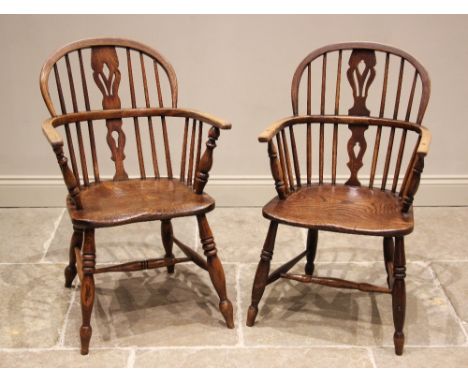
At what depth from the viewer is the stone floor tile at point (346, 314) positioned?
2.57 meters

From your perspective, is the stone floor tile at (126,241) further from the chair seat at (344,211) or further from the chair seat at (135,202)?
the chair seat at (344,211)

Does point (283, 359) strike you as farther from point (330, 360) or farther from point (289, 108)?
point (289, 108)

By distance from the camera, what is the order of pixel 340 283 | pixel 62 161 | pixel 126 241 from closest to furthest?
1. pixel 62 161
2. pixel 340 283
3. pixel 126 241

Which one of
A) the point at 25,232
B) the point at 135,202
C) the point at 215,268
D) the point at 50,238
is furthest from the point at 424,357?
the point at 25,232

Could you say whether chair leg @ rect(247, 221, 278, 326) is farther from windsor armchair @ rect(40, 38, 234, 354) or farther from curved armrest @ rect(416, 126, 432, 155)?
curved armrest @ rect(416, 126, 432, 155)

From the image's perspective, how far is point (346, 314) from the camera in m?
2.74

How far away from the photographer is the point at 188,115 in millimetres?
2709

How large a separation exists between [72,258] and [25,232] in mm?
816

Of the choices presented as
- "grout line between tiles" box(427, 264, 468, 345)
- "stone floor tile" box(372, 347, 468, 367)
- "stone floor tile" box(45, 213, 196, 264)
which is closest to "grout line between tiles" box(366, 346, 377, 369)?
"stone floor tile" box(372, 347, 468, 367)

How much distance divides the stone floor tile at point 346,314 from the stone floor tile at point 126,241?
21.3 inches

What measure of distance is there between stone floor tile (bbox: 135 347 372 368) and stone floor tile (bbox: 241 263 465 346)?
6cm

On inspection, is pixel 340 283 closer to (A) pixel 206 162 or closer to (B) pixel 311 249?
(B) pixel 311 249

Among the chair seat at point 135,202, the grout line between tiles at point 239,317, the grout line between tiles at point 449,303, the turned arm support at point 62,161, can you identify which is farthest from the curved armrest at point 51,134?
the grout line between tiles at point 449,303
